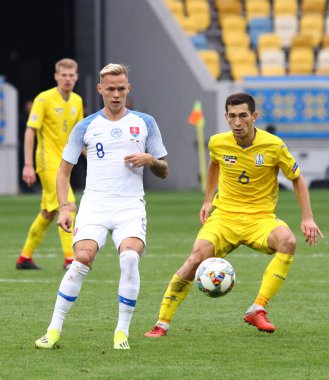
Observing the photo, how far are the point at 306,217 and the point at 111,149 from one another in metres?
1.44

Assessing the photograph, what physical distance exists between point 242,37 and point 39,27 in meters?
6.07

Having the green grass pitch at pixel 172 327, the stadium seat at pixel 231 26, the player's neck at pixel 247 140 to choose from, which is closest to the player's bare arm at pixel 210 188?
the player's neck at pixel 247 140

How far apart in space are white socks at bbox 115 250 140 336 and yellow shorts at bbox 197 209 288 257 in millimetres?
986

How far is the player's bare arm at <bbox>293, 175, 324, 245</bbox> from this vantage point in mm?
8492

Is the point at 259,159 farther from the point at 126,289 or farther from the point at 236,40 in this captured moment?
the point at 236,40

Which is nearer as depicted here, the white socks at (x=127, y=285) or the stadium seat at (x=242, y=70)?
the white socks at (x=127, y=285)

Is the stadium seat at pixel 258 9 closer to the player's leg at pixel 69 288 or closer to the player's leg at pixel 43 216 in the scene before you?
the player's leg at pixel 43 216

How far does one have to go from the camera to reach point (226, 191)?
9078 mm

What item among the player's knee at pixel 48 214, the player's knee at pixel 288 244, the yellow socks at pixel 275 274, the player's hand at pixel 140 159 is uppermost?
the player's hand at pixel 140 159

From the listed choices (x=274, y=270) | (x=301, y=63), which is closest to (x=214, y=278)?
(x=274, y=270)

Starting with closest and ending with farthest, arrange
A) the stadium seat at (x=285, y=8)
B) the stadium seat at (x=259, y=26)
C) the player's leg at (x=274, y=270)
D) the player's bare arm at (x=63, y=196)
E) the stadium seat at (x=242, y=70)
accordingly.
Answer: the player's bare arm at (x=63, y=196) → the player's leg at (x=274, y=270) → the stadium seat at (x=242, y=70) → the stadium seat at (x=259, y=26) → the stadium seat at (x=285, y=8)

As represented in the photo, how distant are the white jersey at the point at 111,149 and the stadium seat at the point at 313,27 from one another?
23.9 meters

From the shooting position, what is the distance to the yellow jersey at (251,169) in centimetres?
881

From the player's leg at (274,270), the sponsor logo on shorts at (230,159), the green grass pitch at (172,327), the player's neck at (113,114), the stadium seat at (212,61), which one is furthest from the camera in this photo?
the stadium seat at (212,61)
